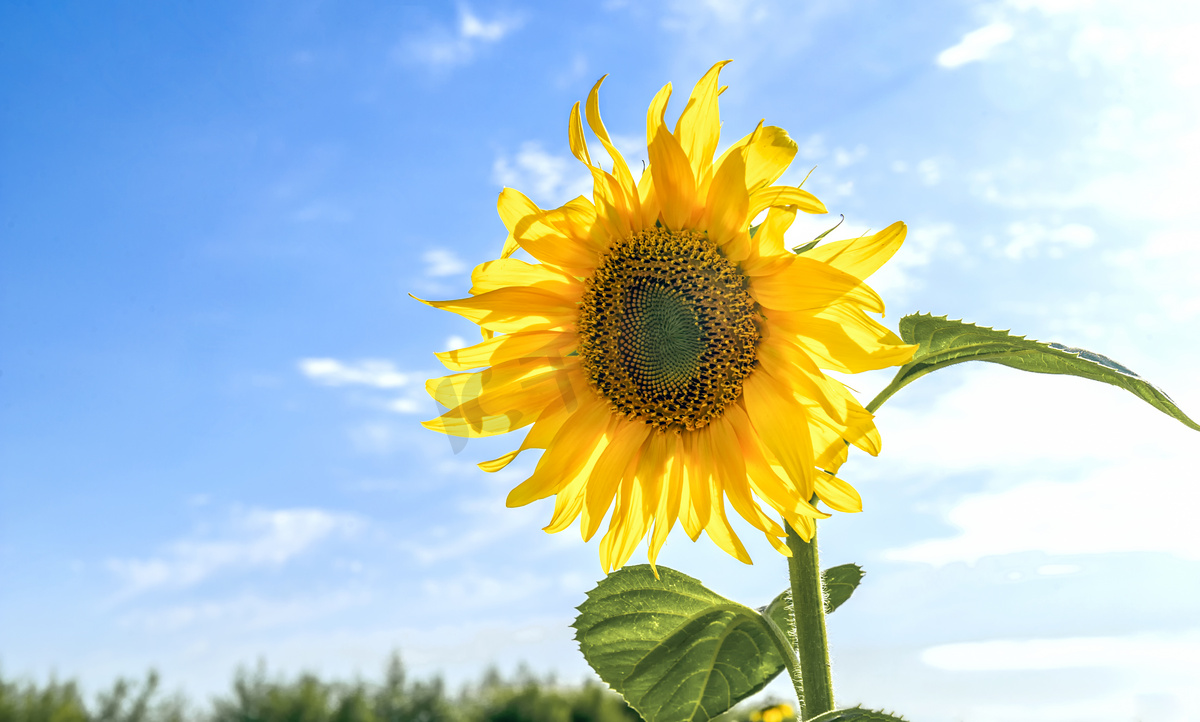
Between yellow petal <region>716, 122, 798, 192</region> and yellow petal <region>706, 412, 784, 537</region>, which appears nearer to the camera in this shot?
yellow petal <region>716, 122, 798, 192</region>

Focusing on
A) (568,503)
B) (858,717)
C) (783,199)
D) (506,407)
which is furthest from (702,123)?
(858,717)

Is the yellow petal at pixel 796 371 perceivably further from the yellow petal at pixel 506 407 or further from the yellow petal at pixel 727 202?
the yellow petal at pixel 506 407

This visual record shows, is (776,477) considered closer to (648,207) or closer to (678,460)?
(678,460)

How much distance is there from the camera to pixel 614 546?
2289 mm

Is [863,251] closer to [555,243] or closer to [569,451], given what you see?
[555,243]

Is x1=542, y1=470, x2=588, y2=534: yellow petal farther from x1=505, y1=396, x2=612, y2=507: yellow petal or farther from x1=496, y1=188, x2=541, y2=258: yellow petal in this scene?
x1=496, y1=188, x2=541, y2=258: yellow petal

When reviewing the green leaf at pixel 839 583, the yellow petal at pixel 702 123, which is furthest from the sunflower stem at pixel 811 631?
the yellow petal at pixel 702 123

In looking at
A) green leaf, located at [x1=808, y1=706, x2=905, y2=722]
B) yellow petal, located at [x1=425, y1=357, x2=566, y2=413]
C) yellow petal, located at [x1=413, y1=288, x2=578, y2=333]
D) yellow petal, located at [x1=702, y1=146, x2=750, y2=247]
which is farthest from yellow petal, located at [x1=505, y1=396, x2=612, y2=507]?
green leaf, located at [x1=808, y1=706, x2=905, y2=722]

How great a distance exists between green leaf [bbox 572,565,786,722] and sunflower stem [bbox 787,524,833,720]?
340 millimetres

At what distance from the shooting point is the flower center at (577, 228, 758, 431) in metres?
2.14

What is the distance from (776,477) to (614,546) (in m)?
0.51

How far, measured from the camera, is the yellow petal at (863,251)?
6.06 ft

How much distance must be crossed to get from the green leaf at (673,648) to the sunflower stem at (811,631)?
34cm

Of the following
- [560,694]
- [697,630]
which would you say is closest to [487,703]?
[560,694]
